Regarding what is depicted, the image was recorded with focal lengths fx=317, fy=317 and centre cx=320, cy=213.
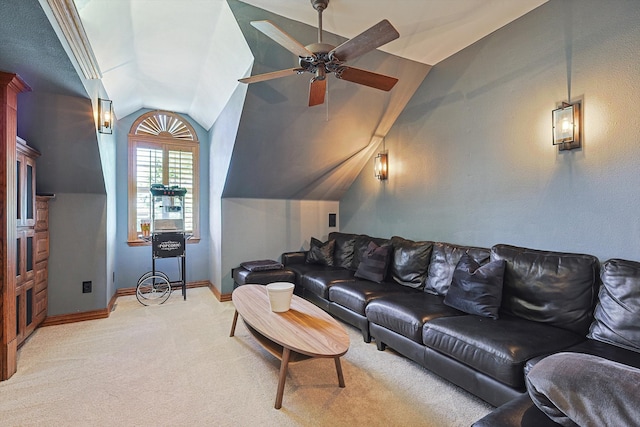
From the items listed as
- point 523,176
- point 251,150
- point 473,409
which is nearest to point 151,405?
point 473,409

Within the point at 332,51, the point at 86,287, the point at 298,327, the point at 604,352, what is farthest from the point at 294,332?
the point at 86,287

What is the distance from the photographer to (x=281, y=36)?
2217 mm

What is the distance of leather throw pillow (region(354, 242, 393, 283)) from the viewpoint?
3582 mm

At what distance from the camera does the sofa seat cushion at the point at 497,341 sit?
6.01 ft

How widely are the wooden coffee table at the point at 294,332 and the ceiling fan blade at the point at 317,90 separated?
1.86 m

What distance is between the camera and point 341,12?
270cm

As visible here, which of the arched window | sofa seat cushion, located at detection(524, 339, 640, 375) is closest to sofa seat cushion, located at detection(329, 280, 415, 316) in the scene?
sofa seat cushion, located at detection(524, 339, 640, 375)

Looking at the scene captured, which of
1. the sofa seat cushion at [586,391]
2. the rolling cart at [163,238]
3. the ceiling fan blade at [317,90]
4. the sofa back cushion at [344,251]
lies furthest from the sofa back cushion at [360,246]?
the sofa seat cushion at [586,391]

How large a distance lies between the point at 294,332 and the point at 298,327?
94 millimetres

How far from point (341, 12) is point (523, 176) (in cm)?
216

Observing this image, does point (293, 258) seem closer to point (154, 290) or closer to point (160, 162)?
point (154, 290)

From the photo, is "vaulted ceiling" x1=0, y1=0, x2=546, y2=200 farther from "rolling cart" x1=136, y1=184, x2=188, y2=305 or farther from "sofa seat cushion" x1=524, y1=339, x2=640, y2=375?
"sofa seat cushion" x1=524, y1=339, x2=640, y2=375

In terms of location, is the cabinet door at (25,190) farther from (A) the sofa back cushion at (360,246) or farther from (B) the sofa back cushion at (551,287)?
(B) the sofa back cushion at (551,287)

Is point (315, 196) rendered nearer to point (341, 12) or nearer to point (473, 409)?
point (341, 12)
